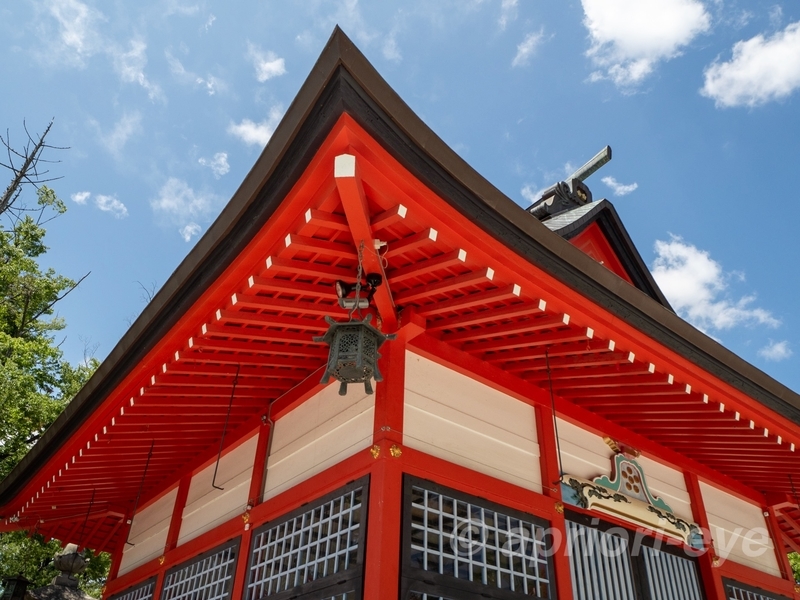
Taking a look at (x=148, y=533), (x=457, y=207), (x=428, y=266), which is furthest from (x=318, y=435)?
(x=148, y=533)

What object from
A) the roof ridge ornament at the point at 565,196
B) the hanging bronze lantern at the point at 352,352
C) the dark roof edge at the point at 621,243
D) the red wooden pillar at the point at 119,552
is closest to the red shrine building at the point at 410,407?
the hanging bronze lantern at the point at 352,352

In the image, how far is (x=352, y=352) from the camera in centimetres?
393

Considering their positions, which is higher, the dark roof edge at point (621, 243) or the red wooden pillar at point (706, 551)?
the dark roof edge at point (621, 243)

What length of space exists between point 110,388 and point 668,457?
19.5 ft

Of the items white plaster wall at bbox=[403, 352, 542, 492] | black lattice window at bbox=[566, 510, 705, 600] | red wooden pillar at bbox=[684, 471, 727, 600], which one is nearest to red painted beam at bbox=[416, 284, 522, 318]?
white plaster wall at bbox=[403, 352, 542, 492]

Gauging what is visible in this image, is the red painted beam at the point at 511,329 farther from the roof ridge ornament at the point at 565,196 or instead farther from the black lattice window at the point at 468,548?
the roof ridge ornament at the point at 565,196

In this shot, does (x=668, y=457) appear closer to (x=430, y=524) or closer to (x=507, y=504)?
(x=507, y=504)

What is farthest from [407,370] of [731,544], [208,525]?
[731,544]

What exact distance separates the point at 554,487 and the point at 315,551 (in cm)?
213

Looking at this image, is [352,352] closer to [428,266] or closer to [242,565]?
[428,266]

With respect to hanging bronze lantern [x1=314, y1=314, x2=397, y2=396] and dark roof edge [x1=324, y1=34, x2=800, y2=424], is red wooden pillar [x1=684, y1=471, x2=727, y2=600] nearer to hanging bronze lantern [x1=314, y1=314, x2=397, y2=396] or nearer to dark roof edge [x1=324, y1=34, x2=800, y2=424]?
dark roof edge [x1=324, y1=34, x2=800, y2=424]

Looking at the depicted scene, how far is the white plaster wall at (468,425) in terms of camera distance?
4.92 meters

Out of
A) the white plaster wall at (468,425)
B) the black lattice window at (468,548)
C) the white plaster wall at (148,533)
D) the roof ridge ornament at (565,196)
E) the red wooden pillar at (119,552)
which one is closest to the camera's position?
the black lattice window at (468,548)

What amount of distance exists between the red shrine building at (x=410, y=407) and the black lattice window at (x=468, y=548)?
18 mm
